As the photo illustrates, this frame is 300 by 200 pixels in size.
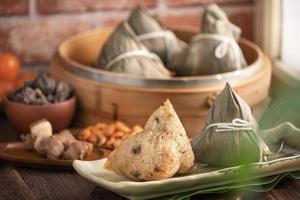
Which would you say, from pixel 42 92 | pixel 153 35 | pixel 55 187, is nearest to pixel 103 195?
pixel 55 187

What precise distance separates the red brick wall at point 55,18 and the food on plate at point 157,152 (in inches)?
23.9

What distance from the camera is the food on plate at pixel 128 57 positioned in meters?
1.27

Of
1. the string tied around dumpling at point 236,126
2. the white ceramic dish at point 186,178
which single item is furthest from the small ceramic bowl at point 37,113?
the string tied around dumpling at point 236,126

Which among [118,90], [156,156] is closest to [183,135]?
[156,156]

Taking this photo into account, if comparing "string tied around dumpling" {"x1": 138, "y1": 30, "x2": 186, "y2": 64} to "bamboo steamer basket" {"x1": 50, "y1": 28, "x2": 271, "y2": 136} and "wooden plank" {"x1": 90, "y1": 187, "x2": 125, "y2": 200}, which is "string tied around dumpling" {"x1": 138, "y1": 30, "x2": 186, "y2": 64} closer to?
"bamboo steamer basket" {"x1": 50, "y1": 28, "x2": 271, "y2": 136}

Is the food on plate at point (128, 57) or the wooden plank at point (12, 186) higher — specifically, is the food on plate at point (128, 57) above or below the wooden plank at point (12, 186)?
above

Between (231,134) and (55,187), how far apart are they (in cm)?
26

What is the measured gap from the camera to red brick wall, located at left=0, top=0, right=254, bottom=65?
1.49 m

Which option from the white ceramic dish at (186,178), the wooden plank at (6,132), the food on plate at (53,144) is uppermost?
the white ceramic dish at (186,178)

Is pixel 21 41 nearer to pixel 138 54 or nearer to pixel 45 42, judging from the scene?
pixel 45 42

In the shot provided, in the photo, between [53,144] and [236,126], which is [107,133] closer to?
[53,144]

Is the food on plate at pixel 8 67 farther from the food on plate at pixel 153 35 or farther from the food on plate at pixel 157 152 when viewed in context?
the food on plate at pixel 157 152

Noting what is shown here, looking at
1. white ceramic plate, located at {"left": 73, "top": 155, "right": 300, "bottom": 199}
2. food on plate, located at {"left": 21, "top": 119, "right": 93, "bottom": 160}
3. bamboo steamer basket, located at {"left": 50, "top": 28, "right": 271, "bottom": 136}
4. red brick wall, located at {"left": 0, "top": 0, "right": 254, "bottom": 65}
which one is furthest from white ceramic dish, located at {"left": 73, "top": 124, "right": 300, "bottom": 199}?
red brick wall, located at {"left": 0, "top": 0, "right": 254, "bottom": 65}

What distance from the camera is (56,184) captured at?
1.05 meters
